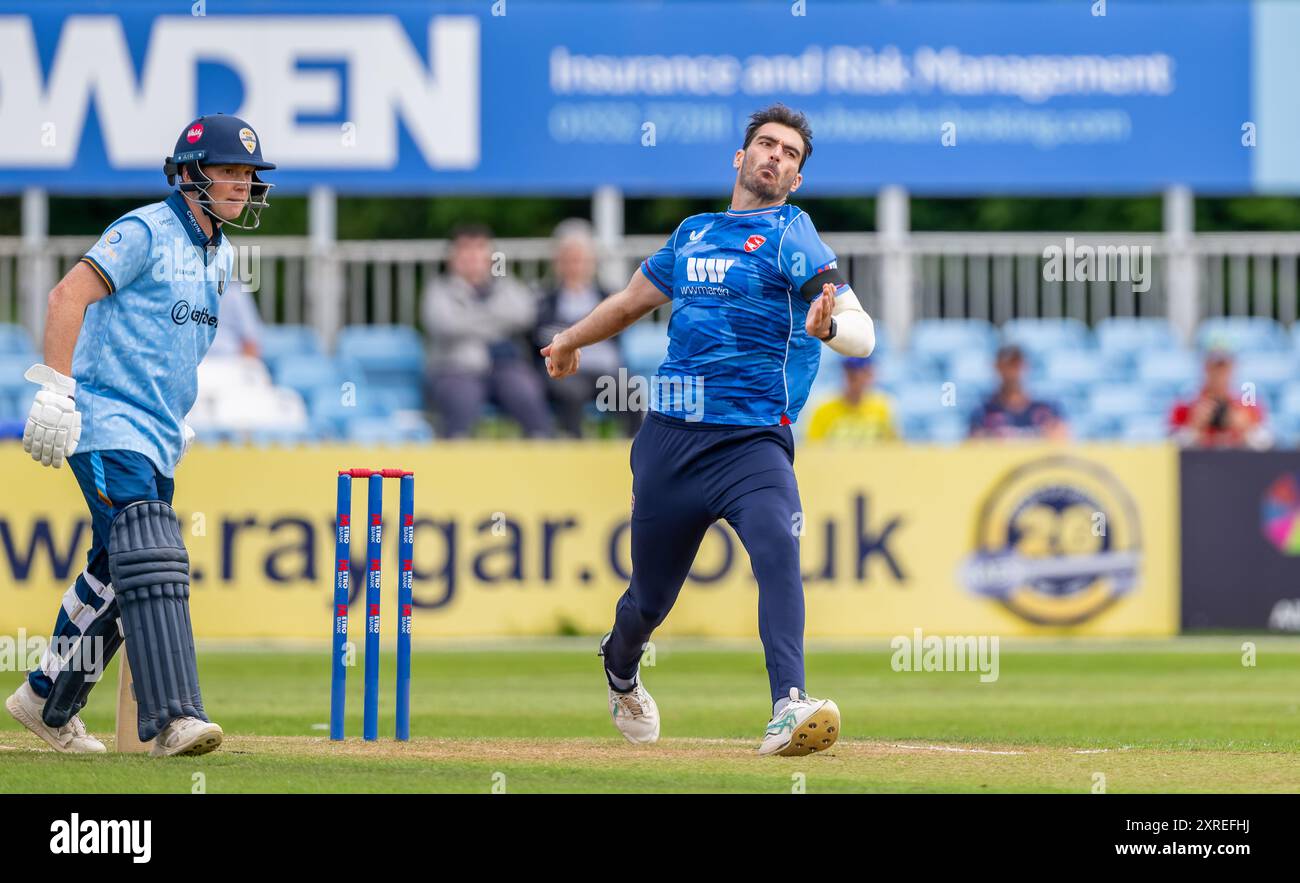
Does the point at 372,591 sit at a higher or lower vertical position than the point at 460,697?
higher

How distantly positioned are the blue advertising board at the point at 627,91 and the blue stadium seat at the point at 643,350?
4.74ft

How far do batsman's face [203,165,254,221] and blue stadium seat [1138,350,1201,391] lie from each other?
1218 centimetres

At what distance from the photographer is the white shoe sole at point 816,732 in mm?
7520

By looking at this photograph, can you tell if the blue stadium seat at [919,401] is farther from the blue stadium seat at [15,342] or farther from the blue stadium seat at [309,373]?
the blue stadium seat at [15,342]

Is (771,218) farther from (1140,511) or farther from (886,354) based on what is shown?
(886,354)

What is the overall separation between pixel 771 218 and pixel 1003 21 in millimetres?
11403

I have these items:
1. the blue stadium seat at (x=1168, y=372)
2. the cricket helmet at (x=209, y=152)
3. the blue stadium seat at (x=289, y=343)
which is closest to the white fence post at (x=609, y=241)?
the blue stadium seat at (x=289, y=343)

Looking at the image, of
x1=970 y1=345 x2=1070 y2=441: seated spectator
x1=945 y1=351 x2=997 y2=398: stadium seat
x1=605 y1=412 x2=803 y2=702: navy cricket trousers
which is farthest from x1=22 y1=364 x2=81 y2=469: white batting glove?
x1=945 y1=351 x2=997 y2=398: stadium seat

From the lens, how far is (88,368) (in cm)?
775

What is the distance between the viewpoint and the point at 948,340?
61.8 feet

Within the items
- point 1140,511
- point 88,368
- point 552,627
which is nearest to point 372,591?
point 88,368

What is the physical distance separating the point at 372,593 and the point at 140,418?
1.11m

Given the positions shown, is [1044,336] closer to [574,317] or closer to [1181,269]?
[1181,269]

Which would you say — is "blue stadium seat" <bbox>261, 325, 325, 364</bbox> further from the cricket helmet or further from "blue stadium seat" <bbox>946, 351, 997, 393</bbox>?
the cricket helmet
